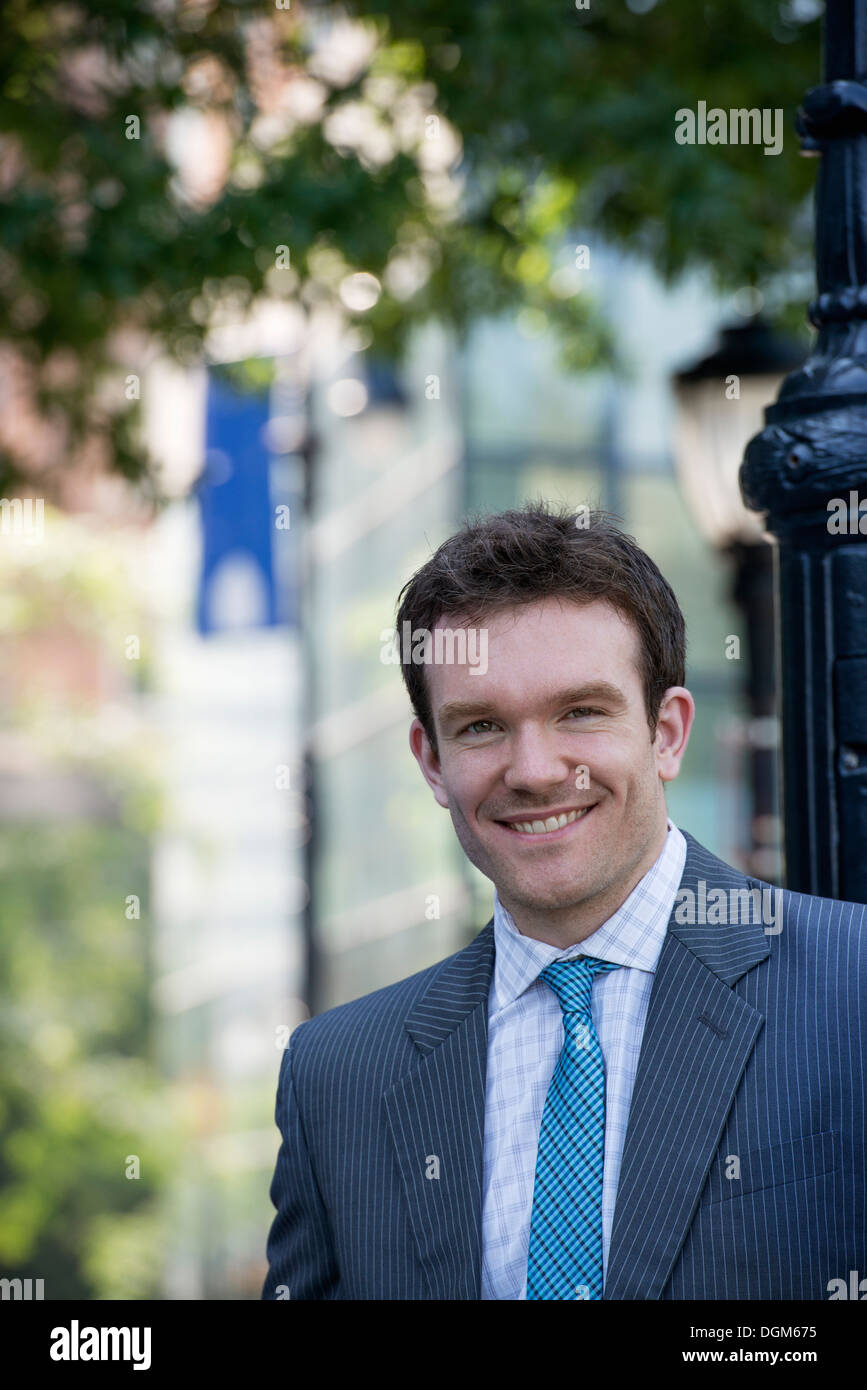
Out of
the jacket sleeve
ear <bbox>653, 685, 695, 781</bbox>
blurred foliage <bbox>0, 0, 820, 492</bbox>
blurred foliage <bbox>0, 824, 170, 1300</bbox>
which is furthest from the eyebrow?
blurred foliage <bbox>0, 824, 170, 1300</bbox>

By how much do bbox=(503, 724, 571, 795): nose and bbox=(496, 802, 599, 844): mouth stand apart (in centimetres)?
4

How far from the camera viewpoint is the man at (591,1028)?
2.35 metres

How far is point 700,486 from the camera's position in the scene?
653 cm

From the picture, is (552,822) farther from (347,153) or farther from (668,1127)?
(347,153)

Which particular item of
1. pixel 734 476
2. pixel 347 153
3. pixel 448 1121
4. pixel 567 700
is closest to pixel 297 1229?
pixel 448 1121

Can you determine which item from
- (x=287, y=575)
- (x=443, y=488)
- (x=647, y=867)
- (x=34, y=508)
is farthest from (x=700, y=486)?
(x=443, y=488)

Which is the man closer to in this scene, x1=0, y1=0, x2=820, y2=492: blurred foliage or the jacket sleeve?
the jacket sleeve

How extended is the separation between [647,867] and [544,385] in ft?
38.4

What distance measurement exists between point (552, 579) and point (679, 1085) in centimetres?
74

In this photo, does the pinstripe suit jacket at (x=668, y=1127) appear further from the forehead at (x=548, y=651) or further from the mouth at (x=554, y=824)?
the forehead at (x=548, y=651)

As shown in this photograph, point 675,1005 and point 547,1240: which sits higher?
point 675,1005

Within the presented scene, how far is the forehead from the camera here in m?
2.45
